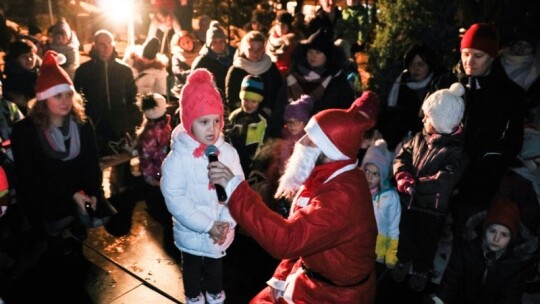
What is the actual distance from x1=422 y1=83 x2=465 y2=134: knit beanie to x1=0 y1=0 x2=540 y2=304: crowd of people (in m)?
0.01

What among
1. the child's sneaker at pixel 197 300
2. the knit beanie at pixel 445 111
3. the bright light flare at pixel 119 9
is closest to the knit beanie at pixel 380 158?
the knit beanie at pixel 445 111

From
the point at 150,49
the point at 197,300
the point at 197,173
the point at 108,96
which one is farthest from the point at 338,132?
the point at 150,49

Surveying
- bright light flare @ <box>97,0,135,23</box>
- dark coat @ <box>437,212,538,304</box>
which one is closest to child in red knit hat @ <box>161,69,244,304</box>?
dark coat @ <box>437,212,538,304</box>

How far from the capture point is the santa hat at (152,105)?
19.1 feet

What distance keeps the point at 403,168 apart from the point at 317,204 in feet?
6.82

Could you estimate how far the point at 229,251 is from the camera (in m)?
4.98

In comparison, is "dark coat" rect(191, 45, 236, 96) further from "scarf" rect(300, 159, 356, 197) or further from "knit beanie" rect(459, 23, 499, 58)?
A: "scarf" rect(300, 159, 356, 197)

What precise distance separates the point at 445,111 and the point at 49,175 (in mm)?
3754

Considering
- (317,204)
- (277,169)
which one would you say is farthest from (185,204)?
(277,169)

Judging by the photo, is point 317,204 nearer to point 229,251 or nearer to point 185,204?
point 185,204

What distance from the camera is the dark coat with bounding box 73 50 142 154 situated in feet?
20.5

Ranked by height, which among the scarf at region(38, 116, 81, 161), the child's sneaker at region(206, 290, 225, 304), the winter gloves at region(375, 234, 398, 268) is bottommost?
the child's sneaker at region(206, 290, 225, 304)

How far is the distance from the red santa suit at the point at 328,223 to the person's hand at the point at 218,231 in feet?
2.28

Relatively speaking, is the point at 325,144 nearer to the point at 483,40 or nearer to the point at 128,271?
the point at 483,40
